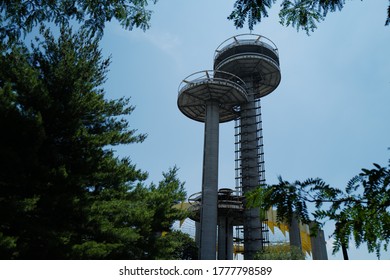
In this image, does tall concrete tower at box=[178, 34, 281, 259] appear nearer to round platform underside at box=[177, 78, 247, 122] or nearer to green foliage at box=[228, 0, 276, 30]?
round platform underside at box=[177, 78, 247, 122]

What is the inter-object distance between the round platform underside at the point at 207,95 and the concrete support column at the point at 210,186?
116cm

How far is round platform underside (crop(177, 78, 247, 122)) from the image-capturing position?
34406 mm

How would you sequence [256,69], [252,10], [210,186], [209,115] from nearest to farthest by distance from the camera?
[252,10]
[210,186]
[209,115]
[256,69]

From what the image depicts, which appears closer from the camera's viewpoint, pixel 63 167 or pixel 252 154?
pixel 63 167

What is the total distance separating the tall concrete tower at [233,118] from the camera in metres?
31.1

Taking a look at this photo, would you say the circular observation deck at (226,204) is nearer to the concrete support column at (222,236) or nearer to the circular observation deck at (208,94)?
the concrete support column at (222,236)

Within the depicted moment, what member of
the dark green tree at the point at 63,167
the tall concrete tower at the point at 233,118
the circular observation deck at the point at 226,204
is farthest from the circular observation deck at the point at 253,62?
the dark green tree at the point at 63,167

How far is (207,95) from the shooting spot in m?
35.9

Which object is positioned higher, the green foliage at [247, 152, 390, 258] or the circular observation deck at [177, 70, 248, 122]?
the circular observation deck at [177, 70, 248, 122]

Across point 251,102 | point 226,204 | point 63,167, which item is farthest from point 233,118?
point 63,167

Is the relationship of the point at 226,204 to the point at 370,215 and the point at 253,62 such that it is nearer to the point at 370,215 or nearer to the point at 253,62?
the point at 253,62

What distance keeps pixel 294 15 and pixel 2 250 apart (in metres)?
9.59

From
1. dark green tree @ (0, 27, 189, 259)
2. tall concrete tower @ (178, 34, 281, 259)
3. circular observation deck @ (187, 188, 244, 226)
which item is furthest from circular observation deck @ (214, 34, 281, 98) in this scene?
dark green tree @ (0, 27, 189, 259)

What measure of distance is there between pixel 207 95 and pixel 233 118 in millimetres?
8089
